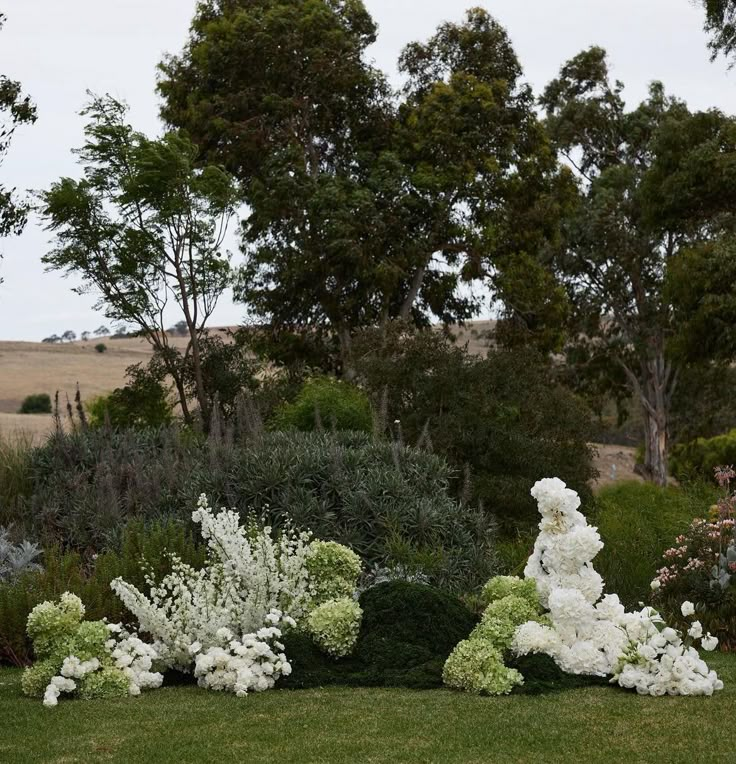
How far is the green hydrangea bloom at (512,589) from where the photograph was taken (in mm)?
7754

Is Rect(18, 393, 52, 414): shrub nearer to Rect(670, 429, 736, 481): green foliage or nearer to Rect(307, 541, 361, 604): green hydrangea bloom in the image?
Rect(670, 429, 736, 481): green foliage

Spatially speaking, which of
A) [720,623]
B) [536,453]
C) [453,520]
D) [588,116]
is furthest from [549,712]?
[588,116]

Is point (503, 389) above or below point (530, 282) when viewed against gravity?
below

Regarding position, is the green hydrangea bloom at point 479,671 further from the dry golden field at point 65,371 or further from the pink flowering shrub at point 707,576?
the dry golden field at point 65,371

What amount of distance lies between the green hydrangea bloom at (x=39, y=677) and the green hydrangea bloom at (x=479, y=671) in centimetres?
237

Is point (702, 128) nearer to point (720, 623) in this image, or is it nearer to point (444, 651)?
point (720, 623)

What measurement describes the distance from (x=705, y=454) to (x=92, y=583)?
2657 cm

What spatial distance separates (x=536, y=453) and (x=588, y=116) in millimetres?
24930

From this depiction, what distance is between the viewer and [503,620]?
7.39 metres

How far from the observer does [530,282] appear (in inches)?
1224

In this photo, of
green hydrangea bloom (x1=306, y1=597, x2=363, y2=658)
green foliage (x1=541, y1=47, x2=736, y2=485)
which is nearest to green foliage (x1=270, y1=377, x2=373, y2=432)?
green hydrangea bloom (x1=306, y1=597, x2=363, y2=658)

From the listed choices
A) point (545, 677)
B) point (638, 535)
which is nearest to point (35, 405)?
point (638, 535)

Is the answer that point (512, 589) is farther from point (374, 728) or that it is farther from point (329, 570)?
point (374, 728)

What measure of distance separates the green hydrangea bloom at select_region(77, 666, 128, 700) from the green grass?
156mm
